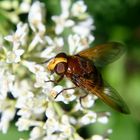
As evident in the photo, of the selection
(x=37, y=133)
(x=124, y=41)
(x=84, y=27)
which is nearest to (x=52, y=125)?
(x=37, y=133)

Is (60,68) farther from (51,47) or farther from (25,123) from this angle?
(25,123)

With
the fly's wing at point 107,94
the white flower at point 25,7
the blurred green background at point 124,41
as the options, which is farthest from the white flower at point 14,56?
the blurred green background at point 124,41

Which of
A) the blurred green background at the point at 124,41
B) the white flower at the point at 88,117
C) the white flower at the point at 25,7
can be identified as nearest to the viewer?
the white flower at the point at 88,117

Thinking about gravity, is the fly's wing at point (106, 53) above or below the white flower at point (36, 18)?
below

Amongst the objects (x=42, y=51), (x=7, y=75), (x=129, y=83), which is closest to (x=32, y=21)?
(x=42, y=51)

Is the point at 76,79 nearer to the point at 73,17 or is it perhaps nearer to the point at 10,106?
the point at 10,106

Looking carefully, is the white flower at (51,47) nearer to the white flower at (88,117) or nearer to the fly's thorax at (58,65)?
the fly's thorax at (58,65)

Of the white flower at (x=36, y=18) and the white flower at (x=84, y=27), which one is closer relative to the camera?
the white flower at (x=36, y=18)
